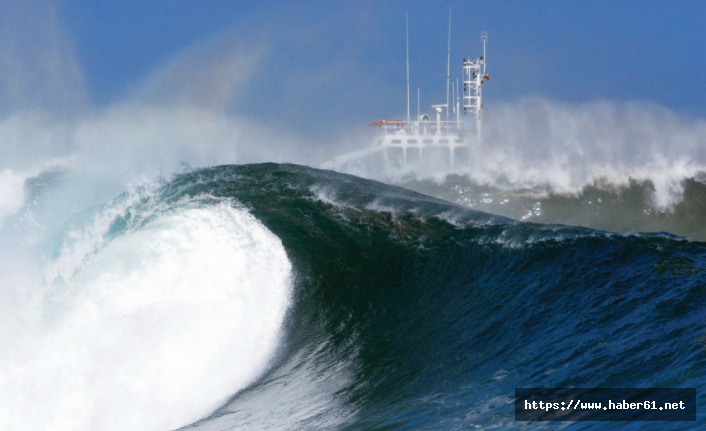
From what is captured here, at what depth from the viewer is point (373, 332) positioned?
11492mm

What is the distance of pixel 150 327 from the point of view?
37.3ft

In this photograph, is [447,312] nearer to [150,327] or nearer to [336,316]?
[336,316]

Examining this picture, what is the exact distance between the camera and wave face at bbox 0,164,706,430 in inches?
335

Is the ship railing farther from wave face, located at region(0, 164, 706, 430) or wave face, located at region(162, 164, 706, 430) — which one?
wave face, located at region(0, 164, 706, 430)

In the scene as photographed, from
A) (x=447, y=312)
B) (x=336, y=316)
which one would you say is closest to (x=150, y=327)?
(x=336, y=316)

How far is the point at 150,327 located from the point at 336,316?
10.7ft

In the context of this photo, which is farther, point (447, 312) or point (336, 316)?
point (336, 316)

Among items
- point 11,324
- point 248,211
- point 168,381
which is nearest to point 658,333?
point 168,381

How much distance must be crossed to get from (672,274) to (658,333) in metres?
2.68

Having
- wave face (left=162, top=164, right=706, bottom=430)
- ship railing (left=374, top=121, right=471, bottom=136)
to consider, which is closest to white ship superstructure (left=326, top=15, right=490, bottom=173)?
ship railing (left=374, top=121, right=471, bottom=136)

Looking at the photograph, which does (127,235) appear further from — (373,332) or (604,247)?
(604,247)

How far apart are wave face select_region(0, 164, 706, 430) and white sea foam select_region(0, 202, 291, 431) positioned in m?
0.03

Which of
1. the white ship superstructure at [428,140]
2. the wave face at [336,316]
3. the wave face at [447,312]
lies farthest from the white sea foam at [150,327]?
the white ship superstructure at [428,140]

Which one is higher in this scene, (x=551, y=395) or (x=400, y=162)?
(x=400, y=162)
